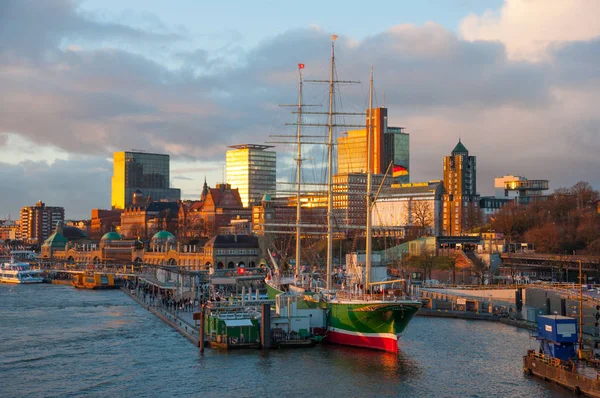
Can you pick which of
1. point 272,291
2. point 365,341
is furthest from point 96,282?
point 365,341

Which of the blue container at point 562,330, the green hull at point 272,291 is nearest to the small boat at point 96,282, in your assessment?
the green hull at point 272,291

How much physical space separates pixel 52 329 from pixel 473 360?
43.6 m

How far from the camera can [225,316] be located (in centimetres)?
7394

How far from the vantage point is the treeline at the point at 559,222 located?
451ft

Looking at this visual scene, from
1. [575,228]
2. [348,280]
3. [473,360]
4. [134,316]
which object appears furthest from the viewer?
[575,228]

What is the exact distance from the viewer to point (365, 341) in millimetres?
72188

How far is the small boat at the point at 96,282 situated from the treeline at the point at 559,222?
240ft

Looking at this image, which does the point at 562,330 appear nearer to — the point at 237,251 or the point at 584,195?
the point at 584,195

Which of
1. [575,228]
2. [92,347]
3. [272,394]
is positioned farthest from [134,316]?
[575,228]

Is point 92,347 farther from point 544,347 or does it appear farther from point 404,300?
point 544,347

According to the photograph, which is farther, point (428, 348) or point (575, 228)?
point (575, 228)

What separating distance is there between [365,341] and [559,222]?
94844 millimetres

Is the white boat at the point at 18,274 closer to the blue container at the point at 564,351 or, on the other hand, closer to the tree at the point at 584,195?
the tree at the point at 584,195

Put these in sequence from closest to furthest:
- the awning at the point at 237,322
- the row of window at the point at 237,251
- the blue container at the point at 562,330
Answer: the blue container at the point at 562,330 → the awning at the point at 237,322 → the row of window at the point at 237,251
